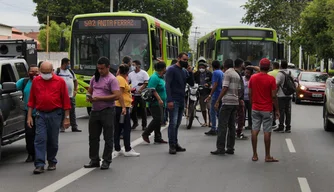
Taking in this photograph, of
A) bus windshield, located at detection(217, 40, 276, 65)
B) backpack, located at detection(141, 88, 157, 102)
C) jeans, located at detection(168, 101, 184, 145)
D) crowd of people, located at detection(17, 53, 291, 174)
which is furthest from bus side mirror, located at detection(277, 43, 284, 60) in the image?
jeans, located at detection(168, 101, 184, 145)

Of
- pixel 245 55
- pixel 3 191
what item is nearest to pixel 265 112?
pixel 3 191

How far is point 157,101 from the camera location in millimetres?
11484

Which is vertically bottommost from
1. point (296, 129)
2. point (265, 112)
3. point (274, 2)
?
point (296, 129)

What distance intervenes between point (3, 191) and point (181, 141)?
569 centimetres

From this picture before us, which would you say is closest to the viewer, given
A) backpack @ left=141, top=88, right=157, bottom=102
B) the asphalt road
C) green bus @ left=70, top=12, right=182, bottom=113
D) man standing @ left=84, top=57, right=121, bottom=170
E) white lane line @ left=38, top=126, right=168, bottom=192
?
white lane line @ left=38, top=126, right=168, bottom=192

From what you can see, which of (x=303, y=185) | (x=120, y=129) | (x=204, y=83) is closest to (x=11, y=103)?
(x=120, y=129)

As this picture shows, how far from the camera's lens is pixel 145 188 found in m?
7.59

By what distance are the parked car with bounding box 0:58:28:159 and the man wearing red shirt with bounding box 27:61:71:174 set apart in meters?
0.68

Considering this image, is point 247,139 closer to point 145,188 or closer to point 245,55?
point 145,188

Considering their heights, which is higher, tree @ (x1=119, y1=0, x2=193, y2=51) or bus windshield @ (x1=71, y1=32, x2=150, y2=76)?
tree @ (x1=119, y1=0, x2=193, y2=51)

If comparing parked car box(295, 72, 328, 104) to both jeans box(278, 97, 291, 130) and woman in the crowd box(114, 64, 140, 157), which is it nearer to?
jeans box(278, 97, 291, 130)

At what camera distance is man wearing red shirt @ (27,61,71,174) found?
340 inches

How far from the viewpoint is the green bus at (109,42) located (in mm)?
17375

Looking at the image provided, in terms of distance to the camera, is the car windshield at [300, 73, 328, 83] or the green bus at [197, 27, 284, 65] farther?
the car windshield at [300, 73, 328, 83]
